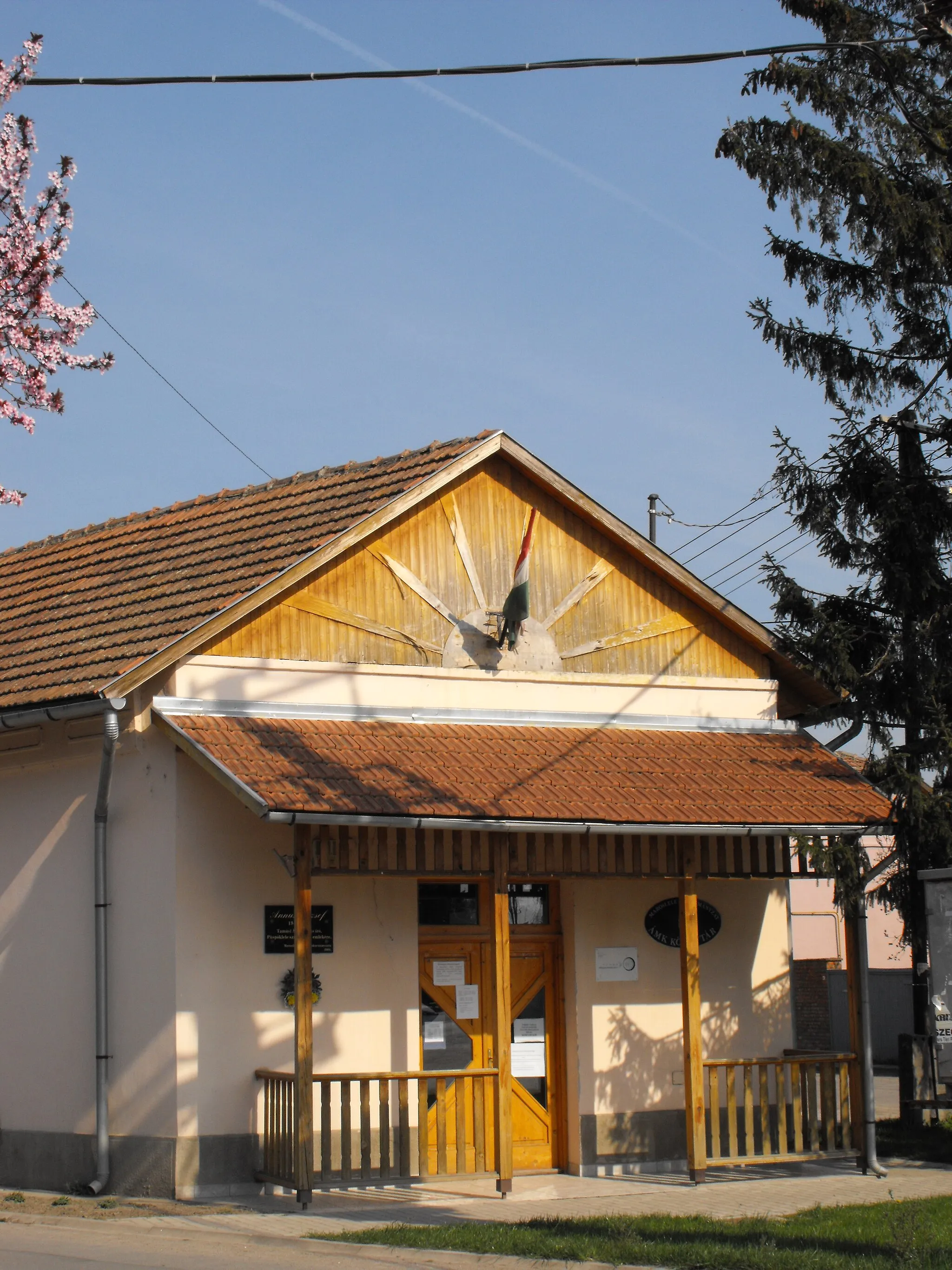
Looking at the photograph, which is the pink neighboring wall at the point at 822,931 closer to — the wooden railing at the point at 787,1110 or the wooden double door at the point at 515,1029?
the wooden railing at the point at 787,1110

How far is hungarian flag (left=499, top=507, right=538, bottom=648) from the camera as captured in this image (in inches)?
567

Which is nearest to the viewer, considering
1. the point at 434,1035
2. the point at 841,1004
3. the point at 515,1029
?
the point at 434,1035

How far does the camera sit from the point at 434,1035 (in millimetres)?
14109

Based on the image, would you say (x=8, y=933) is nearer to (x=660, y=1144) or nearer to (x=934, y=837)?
(x=660, y=1144)

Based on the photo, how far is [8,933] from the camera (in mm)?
14102

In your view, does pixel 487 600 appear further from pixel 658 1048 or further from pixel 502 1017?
pixel 658 1048

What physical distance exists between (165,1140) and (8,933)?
256 cm

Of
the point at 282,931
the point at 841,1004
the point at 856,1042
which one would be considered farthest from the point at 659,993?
the point at 841,1004

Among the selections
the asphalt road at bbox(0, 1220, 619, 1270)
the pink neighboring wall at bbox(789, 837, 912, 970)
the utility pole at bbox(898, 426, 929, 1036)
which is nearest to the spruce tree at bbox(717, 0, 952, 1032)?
the utility pole at bbox(898, 426, 929, 1036)

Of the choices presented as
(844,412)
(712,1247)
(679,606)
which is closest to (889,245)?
(844,412)

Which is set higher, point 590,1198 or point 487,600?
point 487,600

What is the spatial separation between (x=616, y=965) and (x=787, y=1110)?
1947 mm

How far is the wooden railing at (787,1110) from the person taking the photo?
45.6ft

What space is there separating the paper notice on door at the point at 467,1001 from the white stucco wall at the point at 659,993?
881 mm
